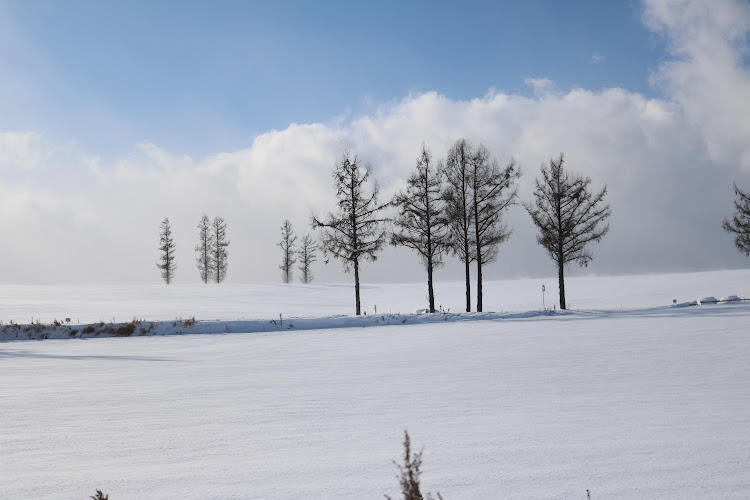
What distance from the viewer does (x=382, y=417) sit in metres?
6.16

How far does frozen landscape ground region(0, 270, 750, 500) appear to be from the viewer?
13.6ft

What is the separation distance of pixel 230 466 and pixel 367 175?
950 inches

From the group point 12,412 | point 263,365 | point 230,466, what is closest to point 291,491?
point 230,466

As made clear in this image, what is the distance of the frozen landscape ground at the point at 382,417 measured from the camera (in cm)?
414

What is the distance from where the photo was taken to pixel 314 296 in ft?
143

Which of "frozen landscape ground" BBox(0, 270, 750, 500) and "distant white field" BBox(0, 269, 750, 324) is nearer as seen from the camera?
"frozen landscape ground" BBox(0, 270, 750, 500)

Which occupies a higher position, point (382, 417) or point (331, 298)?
point (331, 298)

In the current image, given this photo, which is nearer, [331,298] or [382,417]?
[382,417]

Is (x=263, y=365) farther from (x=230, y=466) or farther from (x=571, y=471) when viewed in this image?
(x=571, y=471)

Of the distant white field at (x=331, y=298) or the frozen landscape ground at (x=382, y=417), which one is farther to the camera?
the distant white field at (x=331, y=298)

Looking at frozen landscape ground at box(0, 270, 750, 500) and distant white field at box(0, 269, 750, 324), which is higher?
distant white field at box(0, 269, 750, 324)

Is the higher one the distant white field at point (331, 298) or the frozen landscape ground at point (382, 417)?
the distant white field at point (331, 298)

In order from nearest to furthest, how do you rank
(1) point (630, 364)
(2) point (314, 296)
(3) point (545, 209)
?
(1) point (630, 364)
(3) point (545, 209)
(2) point (314, 296)

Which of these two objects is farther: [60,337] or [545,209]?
[545,209]
